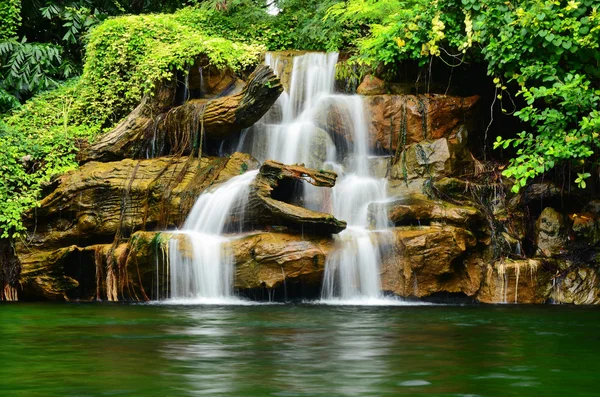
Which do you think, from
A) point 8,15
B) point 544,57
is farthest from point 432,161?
point 8,15

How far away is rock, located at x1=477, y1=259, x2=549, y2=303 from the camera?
13.0 meters

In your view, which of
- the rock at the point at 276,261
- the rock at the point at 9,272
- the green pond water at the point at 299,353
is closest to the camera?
the green pond water at the point at 299,353

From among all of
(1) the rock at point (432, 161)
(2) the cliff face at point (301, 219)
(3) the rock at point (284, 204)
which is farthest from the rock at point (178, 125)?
(1) the rock at point (432, 161)

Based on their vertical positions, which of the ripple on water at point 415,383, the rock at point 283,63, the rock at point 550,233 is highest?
the rock at point 283,63

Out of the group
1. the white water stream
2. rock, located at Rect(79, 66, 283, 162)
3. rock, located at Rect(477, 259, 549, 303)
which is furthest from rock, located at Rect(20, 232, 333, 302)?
rock, located at Rect(79, 66, 283, 162)

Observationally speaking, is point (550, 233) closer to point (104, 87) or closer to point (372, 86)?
point (372, 86)

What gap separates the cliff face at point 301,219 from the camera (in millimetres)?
12609

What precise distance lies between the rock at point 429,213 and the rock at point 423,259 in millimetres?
252

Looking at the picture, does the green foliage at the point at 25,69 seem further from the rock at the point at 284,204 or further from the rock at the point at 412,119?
the rock at the point at 284,204

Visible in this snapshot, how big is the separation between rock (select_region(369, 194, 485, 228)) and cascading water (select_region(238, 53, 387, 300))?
26 cm

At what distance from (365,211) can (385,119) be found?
256cm

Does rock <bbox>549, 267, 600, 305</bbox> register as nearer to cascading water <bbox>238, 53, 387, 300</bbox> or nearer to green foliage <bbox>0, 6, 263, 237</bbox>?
cascading water <bbox>238, 53, 387, 300</bbox>

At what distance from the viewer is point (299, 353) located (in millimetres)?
6648

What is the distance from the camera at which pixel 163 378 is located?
549 cm
